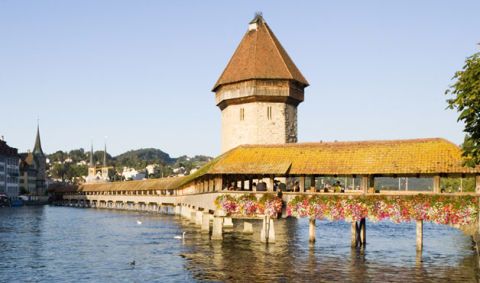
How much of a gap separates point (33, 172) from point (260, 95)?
11177 cm

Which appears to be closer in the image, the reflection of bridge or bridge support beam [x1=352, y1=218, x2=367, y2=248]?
the reflection of bridge

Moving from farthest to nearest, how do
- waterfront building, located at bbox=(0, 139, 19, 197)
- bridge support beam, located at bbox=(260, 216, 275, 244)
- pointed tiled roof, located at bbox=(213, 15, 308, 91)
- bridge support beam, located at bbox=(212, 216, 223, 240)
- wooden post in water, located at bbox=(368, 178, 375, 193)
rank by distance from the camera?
waterfront building, located at bbox=(0, 139, 19, 197)
pointed tiled roof, located at bbox=(213, 15, 308, 91)
bridge support beam, located at bbox=(212, 216, 223, 240)
bridge support beam, located at bbox=(260, 216, 275, 244)
wooden post in water, located at bbox=(368, 178, 375, 193)

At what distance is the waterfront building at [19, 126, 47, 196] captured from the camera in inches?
6255

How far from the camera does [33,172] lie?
16412 cm

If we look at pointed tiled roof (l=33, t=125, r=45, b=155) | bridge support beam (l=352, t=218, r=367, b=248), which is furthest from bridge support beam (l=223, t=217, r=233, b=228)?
pointed tiled roof (l=33, t=125, r=45, b=155)

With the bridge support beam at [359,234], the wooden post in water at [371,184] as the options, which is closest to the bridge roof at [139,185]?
the bridge support beam at [359,234]

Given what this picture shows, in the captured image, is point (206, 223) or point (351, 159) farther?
point (206, 223)

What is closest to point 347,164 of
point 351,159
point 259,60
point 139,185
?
point 351,159

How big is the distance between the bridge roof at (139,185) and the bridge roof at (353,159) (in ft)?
130

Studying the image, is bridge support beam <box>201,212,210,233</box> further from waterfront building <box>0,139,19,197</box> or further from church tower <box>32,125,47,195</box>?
church tower <box>32,125,47,195</box>

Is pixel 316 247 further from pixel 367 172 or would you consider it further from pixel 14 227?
pixel 14 227

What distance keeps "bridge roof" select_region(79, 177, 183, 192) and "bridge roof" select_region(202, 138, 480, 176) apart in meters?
39.5

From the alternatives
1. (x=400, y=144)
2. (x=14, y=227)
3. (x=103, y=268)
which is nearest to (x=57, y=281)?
(x=103, y=268)

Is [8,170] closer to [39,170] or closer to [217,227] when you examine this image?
[39,170]
